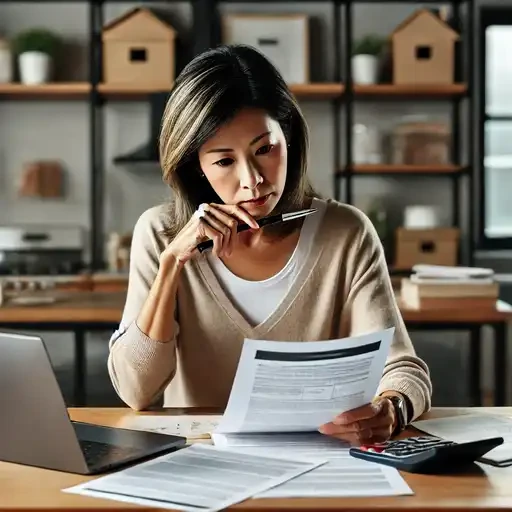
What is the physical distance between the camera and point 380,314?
1.82m

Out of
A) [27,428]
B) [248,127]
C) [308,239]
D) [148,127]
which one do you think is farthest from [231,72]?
[148,127]

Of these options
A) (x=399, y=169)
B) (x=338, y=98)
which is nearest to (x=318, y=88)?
(x=338, y=98)

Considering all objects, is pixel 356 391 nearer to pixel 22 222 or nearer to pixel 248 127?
pixel 248 127

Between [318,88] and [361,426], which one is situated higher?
[318,88]

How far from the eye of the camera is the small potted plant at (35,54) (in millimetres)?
4660

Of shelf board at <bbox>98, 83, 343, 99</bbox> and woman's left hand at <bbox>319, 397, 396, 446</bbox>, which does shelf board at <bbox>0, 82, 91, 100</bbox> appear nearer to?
shelf board at <bbox>98, 83, 343, 99</bbox>

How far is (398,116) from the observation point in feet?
16.2

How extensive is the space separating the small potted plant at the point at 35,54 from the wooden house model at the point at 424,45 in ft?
5.65

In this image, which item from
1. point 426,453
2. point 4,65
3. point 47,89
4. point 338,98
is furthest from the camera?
point 338,98

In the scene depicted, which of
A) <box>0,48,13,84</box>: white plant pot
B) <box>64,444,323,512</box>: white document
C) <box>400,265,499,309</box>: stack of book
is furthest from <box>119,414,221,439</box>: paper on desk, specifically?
<box>0,48,13,84</box>: white plant pot

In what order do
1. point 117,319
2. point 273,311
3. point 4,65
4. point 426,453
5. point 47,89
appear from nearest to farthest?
1. point 426,453
2. point 273,311
3. point 117,319
4. point 47,89
5. point 4,65

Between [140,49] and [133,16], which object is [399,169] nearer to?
[140,49]

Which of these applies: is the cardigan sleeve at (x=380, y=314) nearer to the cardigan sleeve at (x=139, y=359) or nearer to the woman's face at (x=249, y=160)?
the woman's face at (x=249, y=160)

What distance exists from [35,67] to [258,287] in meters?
3.14
